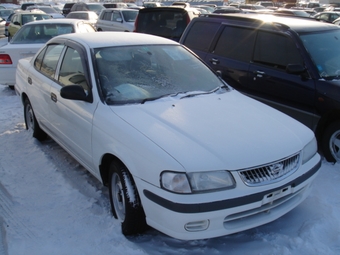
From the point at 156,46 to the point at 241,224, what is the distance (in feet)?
7.93

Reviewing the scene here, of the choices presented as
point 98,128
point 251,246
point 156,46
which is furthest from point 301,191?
point 156,46

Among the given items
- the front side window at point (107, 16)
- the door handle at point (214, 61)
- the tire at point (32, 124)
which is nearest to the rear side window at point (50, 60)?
the tire at point (32, 124)

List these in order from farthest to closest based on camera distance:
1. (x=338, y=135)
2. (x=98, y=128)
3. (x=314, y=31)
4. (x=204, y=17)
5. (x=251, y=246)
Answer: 1. (x=204, y=17)
2. (x=314, y=31)
3. (x=338, y=135)
4. (x=98, y=128)
5. (x=251, y=246)

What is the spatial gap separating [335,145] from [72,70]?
133 inches

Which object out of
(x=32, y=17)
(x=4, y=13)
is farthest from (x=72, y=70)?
(x=4, y=13)

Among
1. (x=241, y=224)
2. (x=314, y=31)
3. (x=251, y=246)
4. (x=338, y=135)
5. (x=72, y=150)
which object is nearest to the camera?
(x=241, y=224)

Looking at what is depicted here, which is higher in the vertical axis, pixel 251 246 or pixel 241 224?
pixel 241 224

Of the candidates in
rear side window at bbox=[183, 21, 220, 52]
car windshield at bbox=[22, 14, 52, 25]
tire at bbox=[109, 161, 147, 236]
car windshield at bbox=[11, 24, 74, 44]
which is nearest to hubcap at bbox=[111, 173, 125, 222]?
tire at bbox=[109, 161, 147, 236]

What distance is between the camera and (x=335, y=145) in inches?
197

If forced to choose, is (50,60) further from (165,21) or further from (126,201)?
(165,21)

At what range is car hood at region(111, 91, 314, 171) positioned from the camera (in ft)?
9.86

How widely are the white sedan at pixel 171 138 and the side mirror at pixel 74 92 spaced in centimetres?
1

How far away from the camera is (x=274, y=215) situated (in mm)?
3238

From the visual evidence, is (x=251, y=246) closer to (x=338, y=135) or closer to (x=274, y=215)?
(x=274, y=215)
